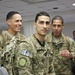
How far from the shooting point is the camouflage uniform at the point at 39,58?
6.34 ft

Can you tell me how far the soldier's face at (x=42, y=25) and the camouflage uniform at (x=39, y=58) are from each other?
3.6 inches

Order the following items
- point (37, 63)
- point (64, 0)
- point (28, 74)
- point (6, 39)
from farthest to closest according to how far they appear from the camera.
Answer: point (64, 0) → point (6, 39) → point (37, 63) → point (28, 74)

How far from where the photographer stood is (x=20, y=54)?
1.83 m

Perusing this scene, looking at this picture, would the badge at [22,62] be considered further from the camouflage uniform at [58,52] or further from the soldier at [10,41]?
the camouflage uniform at [58,52]

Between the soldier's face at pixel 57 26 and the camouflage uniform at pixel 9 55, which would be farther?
the soldier's face at pixel 57 26

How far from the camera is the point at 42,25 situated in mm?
2076

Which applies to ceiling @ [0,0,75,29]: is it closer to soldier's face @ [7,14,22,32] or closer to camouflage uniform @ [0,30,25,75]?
soldier's face @ [7,14,22,32]

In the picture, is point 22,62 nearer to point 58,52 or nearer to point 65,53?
point 65,53

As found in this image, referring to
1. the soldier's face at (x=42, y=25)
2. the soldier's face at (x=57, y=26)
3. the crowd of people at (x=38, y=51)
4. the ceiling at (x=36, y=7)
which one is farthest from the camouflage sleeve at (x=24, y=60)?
the ceiling at (x=36, y=7)

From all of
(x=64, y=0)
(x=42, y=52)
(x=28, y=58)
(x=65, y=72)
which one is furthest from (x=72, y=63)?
(x=64, y=0)

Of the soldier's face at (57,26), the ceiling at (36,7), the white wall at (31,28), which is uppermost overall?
the ceiling at (36,7)

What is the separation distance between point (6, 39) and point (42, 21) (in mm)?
589

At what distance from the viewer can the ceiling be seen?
6039 millimetres

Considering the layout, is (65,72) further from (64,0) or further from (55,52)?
(64,0)
